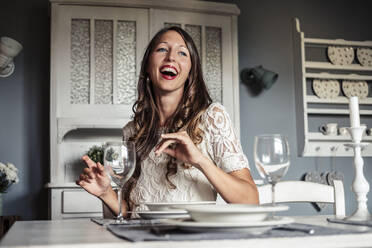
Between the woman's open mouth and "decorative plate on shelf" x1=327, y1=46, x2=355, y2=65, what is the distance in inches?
101

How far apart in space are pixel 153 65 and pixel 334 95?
2550mm

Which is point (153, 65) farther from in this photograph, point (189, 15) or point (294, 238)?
point (189, 15)

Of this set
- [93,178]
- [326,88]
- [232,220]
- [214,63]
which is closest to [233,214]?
[232,220]

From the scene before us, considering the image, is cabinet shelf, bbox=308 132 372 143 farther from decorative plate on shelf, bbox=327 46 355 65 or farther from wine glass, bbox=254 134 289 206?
wine glass, bbox=254 134 289 206

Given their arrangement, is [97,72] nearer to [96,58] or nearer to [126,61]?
[96,58]

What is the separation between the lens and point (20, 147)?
11.2 ft

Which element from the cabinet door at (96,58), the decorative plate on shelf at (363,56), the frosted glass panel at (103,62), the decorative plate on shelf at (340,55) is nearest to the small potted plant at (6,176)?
the cabinet door at (96,58)

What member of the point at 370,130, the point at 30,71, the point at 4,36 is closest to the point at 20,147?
the point at 30,71

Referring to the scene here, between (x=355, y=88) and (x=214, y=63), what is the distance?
1316 millimetres

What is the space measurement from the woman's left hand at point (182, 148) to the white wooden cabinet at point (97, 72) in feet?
6.34

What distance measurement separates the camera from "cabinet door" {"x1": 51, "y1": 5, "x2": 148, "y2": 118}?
3229 millimetres

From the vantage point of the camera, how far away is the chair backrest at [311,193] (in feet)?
5.19

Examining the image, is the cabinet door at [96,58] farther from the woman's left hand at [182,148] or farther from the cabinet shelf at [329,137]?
the woman's left hand at [182,148]

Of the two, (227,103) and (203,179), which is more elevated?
(227,103)
